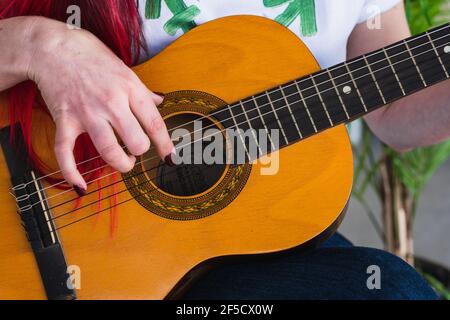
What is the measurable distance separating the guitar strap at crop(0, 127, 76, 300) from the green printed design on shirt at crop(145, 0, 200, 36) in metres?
0.28

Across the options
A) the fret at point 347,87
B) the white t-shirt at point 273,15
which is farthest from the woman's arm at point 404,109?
the fret at point 347,87

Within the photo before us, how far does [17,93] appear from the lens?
0.73 meters

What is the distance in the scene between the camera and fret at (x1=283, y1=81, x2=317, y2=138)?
74cm

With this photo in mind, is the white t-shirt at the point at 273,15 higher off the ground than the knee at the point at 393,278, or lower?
higher

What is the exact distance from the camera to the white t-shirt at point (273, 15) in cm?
78

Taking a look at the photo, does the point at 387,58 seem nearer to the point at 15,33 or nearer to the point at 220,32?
the point at 220,32

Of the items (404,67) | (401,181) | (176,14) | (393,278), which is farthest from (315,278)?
(401,181)

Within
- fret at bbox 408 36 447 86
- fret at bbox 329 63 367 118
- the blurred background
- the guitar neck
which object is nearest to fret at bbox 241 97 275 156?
the guitar neck

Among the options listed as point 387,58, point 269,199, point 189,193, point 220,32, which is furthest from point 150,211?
point 387,58

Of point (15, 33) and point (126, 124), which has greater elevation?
point (15, 33)

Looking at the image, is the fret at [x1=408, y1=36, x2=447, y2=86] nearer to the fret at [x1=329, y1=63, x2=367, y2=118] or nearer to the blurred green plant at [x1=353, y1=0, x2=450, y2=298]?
the fret at [x1=329, y1=63, x2=367, y2=118]

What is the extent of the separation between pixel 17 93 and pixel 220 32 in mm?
293

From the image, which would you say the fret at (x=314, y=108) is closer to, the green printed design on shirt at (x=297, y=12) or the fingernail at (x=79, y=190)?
the green printed design on shirt at (x=297, y=12)
